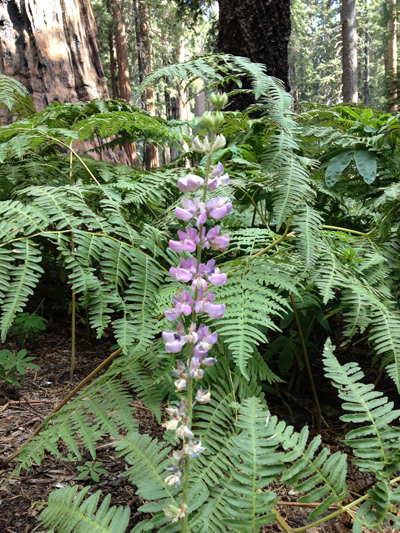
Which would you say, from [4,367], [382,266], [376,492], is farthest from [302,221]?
[4,367]

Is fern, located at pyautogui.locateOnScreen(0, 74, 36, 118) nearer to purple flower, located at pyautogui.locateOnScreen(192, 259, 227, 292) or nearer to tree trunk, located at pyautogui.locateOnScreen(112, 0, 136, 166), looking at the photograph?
purple flower, located at pyautogui.locateOnScreen(192, 259, 227, 292)

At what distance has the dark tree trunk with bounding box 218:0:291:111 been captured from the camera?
3217 mm

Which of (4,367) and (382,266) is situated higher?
(382,266)

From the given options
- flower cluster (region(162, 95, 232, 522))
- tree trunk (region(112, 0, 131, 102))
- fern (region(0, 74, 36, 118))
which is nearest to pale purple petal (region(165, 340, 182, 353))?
flower cluster (region(162, 95, 232, 522))

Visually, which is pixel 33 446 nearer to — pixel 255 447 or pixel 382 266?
pixel 255 447

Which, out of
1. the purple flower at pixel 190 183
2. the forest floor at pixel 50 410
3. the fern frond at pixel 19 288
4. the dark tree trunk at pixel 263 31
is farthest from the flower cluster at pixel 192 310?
the dark tree trunk at pixel 263 31

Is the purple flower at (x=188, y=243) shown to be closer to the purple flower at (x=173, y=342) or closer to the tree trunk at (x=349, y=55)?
the purple flower at (x=173, y=342)

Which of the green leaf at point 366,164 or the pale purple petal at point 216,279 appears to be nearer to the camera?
the pale purple petal at point 216,279

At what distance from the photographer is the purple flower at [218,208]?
28.1 inches

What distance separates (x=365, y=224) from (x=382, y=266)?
0.60 m

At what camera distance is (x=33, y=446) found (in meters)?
1.04

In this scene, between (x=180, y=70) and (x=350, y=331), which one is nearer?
(x=350, y=331)

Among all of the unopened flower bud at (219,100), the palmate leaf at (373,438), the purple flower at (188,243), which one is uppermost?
the unopened flower bud at (219,100)

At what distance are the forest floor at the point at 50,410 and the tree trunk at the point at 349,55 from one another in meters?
11.3
